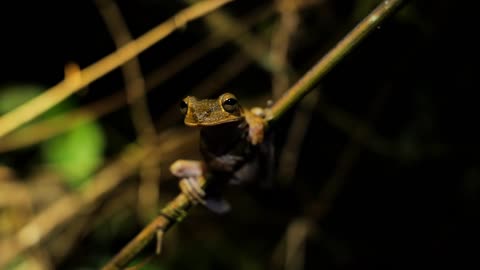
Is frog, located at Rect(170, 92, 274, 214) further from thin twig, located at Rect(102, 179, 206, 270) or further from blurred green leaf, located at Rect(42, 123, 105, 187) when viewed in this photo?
blurred green leaf, located at Rect(42, 123, 105, 187)

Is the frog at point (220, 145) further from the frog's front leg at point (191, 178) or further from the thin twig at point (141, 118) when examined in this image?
the thin twig at point (141, 118)

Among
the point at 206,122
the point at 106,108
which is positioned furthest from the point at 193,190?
the point at 106,108

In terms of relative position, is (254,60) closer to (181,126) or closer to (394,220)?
(181,126)

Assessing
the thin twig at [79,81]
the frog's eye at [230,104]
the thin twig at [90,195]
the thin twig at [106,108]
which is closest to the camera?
the frog's eye at [230,104]

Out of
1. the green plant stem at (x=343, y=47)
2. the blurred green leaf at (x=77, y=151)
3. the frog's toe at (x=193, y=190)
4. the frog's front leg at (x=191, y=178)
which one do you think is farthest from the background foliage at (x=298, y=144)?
the green plant stem at (x=343, y=47)

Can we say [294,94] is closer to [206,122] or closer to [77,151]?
[206,122]

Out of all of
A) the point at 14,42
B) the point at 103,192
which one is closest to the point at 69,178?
the point at 103,192

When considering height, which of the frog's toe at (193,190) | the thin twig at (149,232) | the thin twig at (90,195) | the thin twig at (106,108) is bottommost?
the thin twig at (149,232)
